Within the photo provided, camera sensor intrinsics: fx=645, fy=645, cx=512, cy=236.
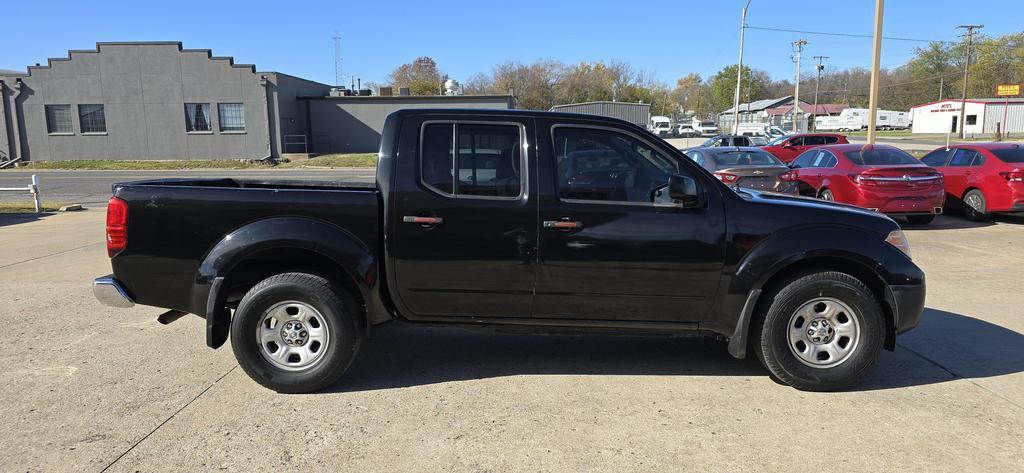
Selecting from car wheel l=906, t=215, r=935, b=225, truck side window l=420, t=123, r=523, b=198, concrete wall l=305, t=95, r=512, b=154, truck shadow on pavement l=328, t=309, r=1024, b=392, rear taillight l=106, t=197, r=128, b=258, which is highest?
concrete wall l=305, t=95, r=512, b=154

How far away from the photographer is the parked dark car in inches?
451

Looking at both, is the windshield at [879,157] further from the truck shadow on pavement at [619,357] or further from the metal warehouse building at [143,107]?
the metal warehouse building at [143,107]

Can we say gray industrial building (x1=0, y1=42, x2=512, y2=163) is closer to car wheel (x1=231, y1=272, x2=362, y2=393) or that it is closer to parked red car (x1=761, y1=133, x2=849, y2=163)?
parked red car (x1=761, y1=133, x2=849, y2=163)

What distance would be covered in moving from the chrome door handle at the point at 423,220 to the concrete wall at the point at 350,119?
3530cm

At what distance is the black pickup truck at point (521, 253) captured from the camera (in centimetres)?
418

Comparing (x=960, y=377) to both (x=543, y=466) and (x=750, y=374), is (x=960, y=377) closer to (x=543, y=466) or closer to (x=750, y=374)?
(x=750, y=374)

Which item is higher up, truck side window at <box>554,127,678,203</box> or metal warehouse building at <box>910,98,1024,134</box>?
metal warehouse building at <box>910,98,1024,134</box>

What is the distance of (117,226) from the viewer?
4242 mm

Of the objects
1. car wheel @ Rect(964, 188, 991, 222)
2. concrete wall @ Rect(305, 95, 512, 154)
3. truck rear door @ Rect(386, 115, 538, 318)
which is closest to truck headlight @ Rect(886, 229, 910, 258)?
truck rear door @ Rect(386, 115, 538, 318)

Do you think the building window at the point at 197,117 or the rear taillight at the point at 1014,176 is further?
the building window at the point at 197,117

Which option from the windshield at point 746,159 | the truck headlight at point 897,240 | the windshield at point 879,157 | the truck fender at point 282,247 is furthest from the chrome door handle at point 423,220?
the windshield at point 879,157

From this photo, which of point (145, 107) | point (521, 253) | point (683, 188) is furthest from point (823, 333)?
point (145, 107)

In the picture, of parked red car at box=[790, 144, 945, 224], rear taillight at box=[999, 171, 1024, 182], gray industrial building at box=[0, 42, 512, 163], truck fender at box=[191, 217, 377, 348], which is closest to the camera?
truck fender at box=[191, 217, 377, 348]

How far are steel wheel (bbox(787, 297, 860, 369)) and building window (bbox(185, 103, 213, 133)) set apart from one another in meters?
37.9
